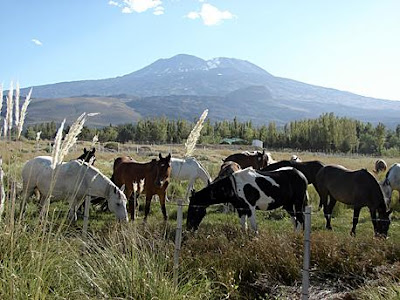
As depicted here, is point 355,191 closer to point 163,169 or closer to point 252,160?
point 163,169

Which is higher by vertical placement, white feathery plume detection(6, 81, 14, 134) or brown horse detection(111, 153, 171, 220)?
white feathery plume detection(6, 81, 14, 134)

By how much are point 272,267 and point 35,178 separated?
255 inches

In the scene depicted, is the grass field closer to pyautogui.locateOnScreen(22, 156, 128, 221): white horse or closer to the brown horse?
pyautogui.locateOnScreen(22, 156, 128, 221): white horse

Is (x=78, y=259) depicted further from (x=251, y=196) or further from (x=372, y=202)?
(x=372, y=202)

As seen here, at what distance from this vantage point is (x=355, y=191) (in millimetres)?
10469

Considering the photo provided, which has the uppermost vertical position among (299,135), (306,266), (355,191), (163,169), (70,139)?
(70,139)

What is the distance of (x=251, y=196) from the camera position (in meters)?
9.32

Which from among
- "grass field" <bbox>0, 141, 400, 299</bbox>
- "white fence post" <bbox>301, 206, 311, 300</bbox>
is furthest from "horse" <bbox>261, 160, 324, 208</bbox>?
"white fence post" <bbox>301, 206, 311, 300</bbox>

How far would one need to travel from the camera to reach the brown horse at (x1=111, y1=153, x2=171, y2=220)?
11.0 m

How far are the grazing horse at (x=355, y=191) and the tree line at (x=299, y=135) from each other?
55967 mm

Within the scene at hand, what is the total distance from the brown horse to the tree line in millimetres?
55321

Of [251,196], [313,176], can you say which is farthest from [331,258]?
[313,176]

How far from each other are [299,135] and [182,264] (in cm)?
7218

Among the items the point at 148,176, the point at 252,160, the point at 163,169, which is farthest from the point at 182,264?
the point at 252,160
